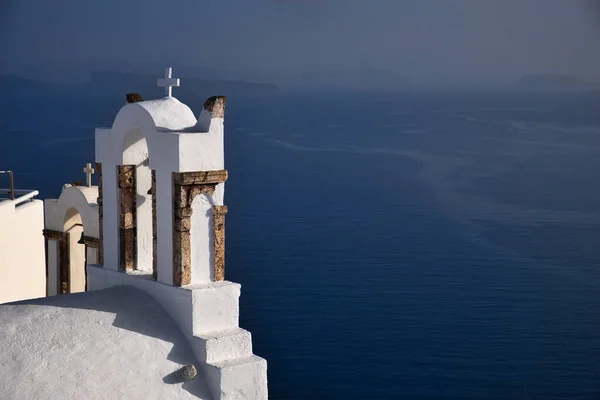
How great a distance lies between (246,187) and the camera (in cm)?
7325

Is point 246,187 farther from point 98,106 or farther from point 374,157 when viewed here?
point 98,106

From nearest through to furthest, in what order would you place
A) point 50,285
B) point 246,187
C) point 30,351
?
point 30,351, point 50,285, point 246,187

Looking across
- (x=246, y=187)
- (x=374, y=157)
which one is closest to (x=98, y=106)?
(x=374, y=157)

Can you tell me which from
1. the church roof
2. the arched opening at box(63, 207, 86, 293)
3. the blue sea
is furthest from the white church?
the blue sea

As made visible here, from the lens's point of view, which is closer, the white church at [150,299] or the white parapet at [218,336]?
the white church at [150,299]

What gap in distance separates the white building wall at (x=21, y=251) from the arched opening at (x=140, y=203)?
4.19 m

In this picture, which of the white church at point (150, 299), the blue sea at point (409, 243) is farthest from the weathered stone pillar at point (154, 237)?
the blue sea at point (409, 243)

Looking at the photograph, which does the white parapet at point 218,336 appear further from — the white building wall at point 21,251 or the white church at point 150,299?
the white building wall at point 21,251

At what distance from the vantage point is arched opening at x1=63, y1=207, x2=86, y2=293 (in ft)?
43.0

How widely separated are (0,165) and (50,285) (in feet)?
212

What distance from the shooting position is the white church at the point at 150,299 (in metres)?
7.88

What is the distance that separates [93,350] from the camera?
8.03 m

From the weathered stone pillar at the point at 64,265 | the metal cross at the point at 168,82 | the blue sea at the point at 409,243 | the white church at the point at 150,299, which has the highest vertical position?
the metal cross at the point at 168,82

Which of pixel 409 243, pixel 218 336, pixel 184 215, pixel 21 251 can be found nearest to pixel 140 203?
pixel 184 215
